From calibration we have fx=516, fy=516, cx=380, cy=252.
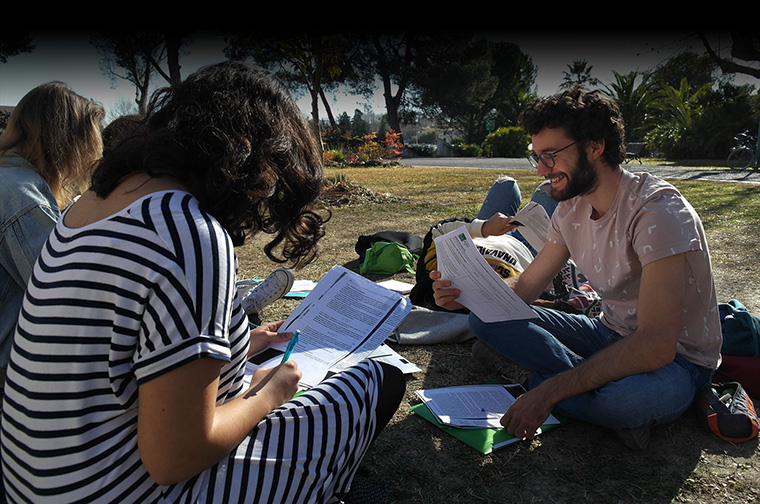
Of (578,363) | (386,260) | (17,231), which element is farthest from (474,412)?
(386,260)

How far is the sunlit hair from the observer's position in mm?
2148

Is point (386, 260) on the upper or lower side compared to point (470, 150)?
upper

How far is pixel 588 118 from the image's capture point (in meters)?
1.95

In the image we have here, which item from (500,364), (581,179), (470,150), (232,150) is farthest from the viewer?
(470,150)

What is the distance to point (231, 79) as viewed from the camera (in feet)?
3.88

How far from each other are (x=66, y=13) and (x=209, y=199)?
18.8 m

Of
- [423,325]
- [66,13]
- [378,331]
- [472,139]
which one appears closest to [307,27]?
[66,13]

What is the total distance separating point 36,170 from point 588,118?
7.28ft

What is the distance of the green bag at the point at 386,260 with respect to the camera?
4.04 meters

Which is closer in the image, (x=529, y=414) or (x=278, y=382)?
(x=278, y=382)

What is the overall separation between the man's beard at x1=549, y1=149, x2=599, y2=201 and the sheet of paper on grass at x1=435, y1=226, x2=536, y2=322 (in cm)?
43

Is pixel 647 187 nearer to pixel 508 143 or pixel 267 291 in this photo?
pixel 267 291

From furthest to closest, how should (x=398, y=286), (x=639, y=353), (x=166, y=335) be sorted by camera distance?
(x=398, y=286) → (x=639, y=353) → (x=166, y=335)

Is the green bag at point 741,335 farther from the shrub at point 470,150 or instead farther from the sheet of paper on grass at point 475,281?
the shrub at point 470,150
